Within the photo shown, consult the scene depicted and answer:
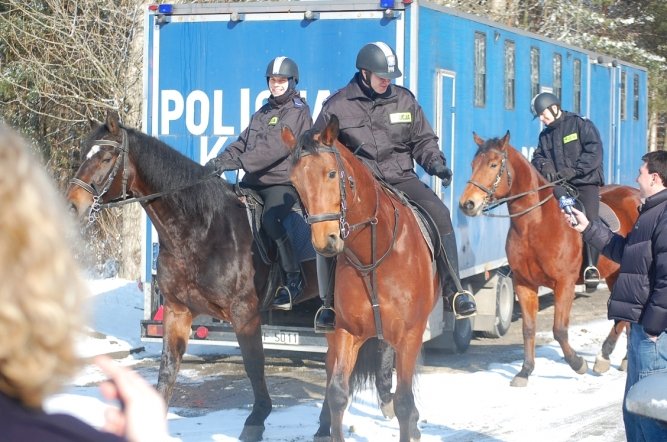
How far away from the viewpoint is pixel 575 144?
35.0 ft

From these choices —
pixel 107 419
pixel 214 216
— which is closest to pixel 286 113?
pixel 214 216

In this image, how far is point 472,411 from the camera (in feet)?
29.0

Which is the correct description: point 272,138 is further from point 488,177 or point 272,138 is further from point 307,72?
point 488,177

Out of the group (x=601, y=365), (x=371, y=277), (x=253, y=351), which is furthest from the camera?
(x=601, y=365)

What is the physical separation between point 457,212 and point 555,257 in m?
1.37

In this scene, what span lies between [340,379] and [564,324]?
13.3ft

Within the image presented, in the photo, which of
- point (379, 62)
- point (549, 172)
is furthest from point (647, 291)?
point (549, 172)

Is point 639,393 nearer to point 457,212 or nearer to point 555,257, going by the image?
point 555,257

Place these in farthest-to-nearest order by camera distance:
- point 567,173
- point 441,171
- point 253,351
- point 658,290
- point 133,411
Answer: point 567,173, point 253,351, point 441,171, point 658,290, point 133,411

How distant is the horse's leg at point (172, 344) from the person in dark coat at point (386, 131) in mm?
1141

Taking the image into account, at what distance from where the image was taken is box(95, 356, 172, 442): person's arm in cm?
172

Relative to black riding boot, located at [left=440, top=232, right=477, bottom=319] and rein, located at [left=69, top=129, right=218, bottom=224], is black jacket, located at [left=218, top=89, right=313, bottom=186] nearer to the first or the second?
rein, located at [left=69, top=129, right=218, bottom=224]

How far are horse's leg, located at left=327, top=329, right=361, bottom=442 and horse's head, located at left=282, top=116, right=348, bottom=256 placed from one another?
89cm

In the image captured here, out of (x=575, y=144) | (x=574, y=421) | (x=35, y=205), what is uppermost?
(x=575, y=144)
